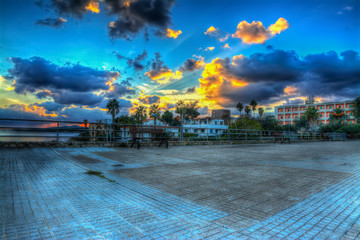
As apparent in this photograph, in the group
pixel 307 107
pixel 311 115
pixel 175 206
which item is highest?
pixel 307 107

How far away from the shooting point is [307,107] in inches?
4577

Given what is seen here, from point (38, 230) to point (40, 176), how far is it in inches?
108

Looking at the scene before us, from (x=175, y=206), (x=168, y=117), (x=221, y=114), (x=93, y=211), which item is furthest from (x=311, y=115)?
(x=93, y=211)

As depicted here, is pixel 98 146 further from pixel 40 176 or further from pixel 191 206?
pixel 191 206

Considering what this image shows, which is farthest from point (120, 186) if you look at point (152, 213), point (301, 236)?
point (301, 236)

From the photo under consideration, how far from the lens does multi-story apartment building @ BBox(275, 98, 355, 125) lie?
106 m

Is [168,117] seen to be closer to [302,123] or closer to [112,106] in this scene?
[112,106]

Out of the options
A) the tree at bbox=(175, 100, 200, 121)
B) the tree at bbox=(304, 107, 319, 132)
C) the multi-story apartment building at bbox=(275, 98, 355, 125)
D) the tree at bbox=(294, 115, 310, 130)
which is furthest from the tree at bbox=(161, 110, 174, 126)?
the multi-story apartment building at bbox=(275, 98, 355, 125)

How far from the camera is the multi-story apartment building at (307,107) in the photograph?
106m

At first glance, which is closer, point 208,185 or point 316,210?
point 316,210

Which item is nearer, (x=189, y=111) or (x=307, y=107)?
(x=189, y=111)

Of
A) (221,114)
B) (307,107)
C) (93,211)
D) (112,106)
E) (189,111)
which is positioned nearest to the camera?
(93,211)

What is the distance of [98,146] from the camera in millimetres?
11953

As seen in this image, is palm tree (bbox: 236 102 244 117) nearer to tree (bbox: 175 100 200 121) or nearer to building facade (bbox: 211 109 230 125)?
building facade (bbox: 211 109 230 125)
